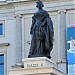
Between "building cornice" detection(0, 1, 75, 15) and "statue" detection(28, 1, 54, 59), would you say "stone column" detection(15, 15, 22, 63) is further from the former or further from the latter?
"statue" detection(28, 1, 54, 59)

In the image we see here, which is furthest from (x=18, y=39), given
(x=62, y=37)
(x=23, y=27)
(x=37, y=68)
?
(x=37, y=68)

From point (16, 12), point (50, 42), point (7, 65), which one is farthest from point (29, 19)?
point (50, 42)

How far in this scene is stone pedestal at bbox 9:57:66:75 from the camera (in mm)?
13154

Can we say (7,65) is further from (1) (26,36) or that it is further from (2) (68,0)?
(2) (68,0)

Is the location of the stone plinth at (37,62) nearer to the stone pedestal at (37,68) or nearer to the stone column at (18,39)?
the stone pedestal at (37,68)

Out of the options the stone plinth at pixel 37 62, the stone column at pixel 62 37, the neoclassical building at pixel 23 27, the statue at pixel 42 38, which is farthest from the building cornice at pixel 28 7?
the stone plinth at pixel 37 62

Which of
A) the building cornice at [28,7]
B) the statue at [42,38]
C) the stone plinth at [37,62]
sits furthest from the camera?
the building cornice at [28,7]

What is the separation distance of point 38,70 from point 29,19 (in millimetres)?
22454

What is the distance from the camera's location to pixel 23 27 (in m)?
35.6

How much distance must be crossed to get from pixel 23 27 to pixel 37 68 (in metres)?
22.4

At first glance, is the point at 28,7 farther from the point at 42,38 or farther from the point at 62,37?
the point at 42,38

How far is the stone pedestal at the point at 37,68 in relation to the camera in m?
13.2

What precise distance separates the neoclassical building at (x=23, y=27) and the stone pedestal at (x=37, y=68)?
20.1 m

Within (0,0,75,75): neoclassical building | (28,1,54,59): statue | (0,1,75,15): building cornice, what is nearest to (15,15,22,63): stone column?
(0,0,75,75): neoclassical building
